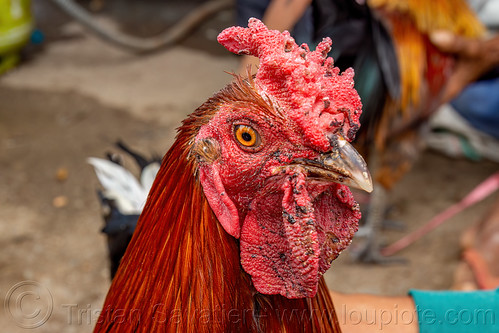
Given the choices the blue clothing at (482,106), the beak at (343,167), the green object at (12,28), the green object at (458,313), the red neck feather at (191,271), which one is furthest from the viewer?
the green object at (12,28)

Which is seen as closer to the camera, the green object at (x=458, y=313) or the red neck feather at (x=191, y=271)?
the red neck feather at (x=191, y=271)

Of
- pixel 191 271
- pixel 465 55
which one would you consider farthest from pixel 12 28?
pixel 191 271

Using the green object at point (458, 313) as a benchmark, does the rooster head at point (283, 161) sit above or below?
above

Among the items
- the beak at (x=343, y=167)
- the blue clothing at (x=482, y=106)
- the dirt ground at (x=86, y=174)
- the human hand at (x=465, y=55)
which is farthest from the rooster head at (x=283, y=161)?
the blue clothing at (x=482, y=106)

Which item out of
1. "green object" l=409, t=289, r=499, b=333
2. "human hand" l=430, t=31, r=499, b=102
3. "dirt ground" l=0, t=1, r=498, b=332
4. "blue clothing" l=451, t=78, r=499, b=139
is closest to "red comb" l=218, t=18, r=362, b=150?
"green object" l=409, t=289, r=499, b=333

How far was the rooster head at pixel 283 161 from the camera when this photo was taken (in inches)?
51.1

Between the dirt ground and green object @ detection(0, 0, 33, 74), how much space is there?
7.9 inches

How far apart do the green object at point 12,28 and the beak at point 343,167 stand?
591cm

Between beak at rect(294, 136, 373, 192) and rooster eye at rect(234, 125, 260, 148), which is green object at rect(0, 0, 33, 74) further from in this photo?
beak at rect(294, 136, 373, 192)

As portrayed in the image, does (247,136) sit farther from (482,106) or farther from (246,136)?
(482,106)

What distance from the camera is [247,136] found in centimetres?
134

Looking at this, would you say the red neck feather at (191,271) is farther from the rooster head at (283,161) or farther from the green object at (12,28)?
the green object at (12,28)

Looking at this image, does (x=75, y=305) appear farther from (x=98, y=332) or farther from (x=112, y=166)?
(x=98, y=332)

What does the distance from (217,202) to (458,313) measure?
1119mm
